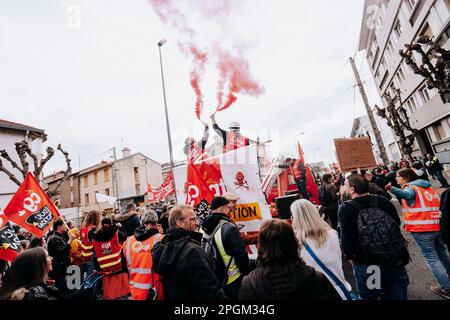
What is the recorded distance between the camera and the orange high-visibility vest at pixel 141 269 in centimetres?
288

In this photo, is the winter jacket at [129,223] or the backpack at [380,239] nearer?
the backpack at [380,239]

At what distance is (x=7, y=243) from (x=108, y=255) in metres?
1.83

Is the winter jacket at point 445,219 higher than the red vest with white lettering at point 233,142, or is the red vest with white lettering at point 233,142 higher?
the red vest with white lettering at point 233,142

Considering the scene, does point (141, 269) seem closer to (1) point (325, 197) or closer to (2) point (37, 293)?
(2) point (37, 293)

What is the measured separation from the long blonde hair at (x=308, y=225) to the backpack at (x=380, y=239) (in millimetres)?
498

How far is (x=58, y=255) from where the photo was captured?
4.51 m

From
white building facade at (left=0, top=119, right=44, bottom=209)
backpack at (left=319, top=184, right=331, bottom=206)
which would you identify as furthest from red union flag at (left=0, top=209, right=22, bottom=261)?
white building facade at (left=0, top=119, right=44, bottom=209)

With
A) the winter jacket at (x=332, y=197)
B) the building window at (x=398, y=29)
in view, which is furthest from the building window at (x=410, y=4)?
the winter jacket at (x=332, y=197)

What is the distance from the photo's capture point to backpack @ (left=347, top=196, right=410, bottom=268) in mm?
Result: 2684

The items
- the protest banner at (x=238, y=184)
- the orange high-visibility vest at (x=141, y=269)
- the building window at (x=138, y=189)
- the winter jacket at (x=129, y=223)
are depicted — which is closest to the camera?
the orange high-visibility vest at (x=141, y=269)

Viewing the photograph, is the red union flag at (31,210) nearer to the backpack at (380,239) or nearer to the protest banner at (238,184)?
the protest banner at (238,184)

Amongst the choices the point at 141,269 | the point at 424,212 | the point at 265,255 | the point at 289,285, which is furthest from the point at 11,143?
the point at 424,212
